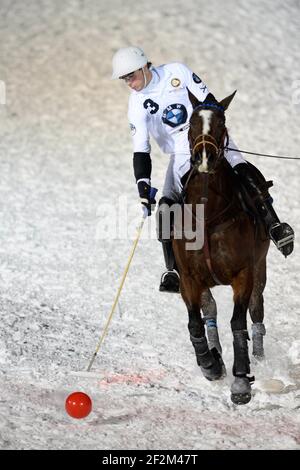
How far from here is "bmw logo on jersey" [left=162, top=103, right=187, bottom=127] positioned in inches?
367

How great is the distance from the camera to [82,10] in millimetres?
24953

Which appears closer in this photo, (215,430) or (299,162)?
(215,430)

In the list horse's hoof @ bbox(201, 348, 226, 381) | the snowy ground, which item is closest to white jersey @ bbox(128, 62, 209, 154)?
horse's hoof @ bbox(201, 348, 226, 381)

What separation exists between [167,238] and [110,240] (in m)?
5.78

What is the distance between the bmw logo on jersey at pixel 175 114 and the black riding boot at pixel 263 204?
793 millimetres

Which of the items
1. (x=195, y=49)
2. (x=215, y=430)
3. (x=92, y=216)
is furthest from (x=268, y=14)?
(x=215, y=430)

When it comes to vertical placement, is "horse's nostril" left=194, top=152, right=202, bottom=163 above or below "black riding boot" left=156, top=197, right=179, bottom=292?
above

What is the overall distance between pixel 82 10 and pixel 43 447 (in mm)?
19333

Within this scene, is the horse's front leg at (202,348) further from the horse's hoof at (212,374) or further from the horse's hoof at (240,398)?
the horse's hoof at (240,398)

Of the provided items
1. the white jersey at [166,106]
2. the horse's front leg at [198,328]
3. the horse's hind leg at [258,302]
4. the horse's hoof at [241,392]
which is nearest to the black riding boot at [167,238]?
the horse's front leg at [198,328]

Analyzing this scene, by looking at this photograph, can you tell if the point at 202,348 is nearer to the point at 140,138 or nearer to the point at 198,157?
the point at 198,157

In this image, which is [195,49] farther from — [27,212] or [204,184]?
[204,184]

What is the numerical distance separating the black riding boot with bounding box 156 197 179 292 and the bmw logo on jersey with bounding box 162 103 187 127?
856mm

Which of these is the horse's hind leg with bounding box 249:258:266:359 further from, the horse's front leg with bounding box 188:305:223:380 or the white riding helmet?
the white riding helmet
